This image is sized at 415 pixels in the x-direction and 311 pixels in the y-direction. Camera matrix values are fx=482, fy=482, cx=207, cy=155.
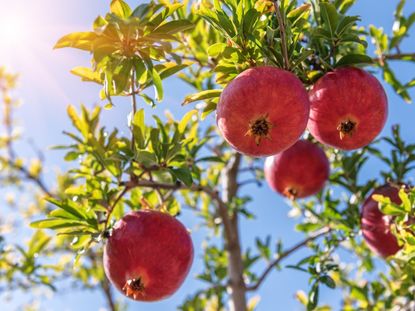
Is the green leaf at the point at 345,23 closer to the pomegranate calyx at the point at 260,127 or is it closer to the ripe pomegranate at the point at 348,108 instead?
the ripe pomegranate at the point at 348,108

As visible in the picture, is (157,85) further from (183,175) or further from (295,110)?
(295,110)

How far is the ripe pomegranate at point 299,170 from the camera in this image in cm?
308

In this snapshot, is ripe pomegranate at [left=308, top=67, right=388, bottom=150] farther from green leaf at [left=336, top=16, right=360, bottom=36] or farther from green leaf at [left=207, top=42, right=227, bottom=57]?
green leaf at [left=207, top=42, right=227, bottom=57]

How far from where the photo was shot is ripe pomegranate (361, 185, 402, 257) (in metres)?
2.67

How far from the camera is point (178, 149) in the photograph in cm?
248

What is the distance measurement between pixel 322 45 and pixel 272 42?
478 millimetres

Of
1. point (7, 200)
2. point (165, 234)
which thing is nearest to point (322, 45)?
point (165, 234)

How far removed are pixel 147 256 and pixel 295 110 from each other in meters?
0.95

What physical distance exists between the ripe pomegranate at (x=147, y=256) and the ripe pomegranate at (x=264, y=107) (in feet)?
2.15

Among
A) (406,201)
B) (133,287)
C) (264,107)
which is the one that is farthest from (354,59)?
(133,287)

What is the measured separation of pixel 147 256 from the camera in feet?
7.22

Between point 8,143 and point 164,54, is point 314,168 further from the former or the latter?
point 8,143

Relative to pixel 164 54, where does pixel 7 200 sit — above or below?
above

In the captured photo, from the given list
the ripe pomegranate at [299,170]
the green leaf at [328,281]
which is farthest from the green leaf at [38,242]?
the green leaf at [328,281]
